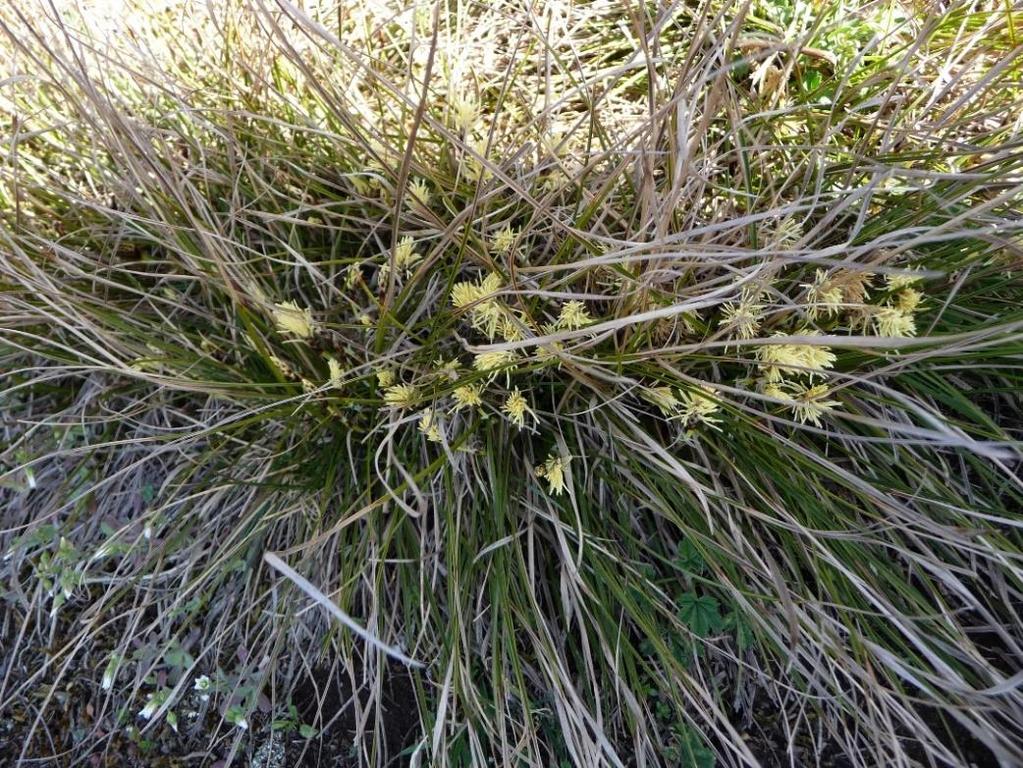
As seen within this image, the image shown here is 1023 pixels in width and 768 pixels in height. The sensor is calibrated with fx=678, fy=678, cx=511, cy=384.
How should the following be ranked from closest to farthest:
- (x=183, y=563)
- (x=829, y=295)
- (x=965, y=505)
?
(x=829, y=295), (x=965, y=505), (x=183, y=563)

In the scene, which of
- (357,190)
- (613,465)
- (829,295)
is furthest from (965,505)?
(357,190)

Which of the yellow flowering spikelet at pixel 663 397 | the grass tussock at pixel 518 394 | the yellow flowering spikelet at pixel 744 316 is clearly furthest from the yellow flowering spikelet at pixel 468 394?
the yellow flowering spikelet at pixel 744 316

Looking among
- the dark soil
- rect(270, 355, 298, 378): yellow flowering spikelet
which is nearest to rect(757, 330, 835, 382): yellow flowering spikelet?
rect(270, 355, 298, 378): yellow flowering spikelet

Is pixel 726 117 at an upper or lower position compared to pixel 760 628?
upper

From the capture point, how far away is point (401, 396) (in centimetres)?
109

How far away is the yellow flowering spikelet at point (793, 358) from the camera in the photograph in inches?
37.5

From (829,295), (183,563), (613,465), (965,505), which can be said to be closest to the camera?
(829,295)

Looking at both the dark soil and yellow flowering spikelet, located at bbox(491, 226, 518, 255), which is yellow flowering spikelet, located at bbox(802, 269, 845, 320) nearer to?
yellow flowering spikelet, located at bbox(491, 226, 518, 255)

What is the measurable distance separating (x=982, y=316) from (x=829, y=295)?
0.37 m

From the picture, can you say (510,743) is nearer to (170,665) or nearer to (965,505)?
(170,665)

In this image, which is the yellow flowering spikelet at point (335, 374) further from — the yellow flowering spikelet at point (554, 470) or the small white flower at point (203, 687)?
the small white flower at point (203, 687)

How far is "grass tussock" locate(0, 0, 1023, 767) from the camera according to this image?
3.53 feet

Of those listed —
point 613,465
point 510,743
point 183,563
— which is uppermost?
A: point 613,465

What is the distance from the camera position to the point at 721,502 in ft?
3.91
